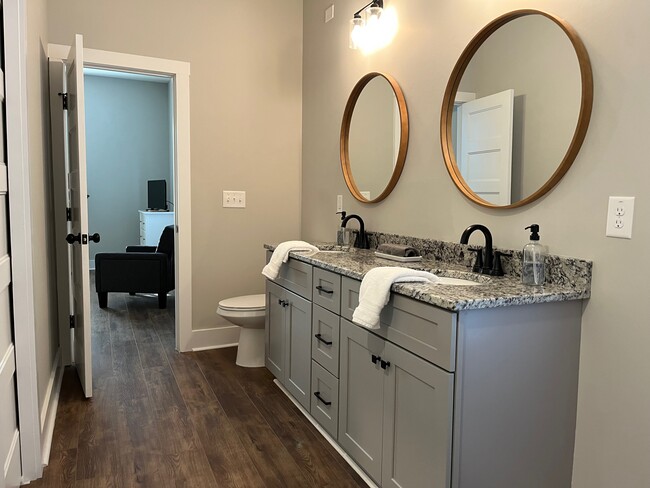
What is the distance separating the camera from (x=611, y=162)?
5.21ft

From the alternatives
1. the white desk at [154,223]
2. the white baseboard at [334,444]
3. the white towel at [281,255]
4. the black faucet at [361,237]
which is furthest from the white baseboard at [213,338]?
the white desk at [154,223]

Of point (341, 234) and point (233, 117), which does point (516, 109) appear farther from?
point (233, 117)

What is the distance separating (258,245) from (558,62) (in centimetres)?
246

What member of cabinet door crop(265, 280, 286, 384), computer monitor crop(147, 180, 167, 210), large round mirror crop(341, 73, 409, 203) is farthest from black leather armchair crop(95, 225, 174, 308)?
large round mirror crop(341, 73, 409, 203)

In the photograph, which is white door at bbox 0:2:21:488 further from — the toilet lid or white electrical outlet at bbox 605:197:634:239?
white electrical outlet at bbox 605:197:634:239

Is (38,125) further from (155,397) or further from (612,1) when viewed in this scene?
(612,1)

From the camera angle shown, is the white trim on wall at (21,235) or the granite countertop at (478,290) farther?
the white trim on wall at (21,235)

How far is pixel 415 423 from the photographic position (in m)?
1.64

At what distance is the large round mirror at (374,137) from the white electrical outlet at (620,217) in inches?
46.1

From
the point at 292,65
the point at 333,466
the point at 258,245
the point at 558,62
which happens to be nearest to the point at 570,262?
the point at 558,62

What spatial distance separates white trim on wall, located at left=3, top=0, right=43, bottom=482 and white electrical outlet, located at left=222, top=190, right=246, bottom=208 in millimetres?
1720

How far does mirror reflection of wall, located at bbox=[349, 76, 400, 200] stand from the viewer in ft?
8.82

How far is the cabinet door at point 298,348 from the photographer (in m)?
2.48

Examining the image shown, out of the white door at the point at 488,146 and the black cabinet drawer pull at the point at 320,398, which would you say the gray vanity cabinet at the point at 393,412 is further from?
the white door at the point at 488,146
